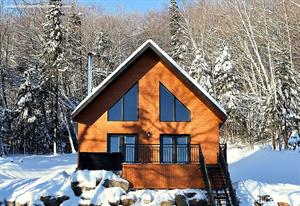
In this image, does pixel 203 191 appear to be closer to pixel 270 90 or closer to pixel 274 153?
pixel 274 153

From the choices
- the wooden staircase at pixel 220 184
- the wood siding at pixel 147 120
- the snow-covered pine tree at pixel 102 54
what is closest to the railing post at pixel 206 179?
the wooden staircase at pixel 220 184

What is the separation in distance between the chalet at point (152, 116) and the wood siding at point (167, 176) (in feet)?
1.88

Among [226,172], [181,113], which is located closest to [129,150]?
[181,113]

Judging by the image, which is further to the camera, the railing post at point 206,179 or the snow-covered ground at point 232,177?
the snow-covered ground at point 232,177

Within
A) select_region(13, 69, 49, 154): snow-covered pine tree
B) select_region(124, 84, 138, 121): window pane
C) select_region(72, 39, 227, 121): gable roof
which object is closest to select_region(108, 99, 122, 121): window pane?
select_region(124, 84, 138, 121): window pane

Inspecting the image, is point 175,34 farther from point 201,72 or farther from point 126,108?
point 126,108

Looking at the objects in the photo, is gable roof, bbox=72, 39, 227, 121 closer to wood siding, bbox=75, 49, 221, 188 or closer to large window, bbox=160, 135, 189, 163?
wood siding, bbox=75, 49, 221, 188

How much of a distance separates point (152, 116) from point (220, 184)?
4.64m

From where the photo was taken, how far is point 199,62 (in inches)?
1724

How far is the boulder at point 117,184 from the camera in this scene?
18938 millimetres

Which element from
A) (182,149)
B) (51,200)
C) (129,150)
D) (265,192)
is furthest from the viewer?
(182,149)

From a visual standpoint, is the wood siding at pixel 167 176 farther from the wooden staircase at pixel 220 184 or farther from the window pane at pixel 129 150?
the window pane at pixel 129 150

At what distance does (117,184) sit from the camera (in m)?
19.1

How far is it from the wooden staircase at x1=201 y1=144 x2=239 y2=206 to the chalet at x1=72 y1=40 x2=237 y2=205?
68 millimetres
